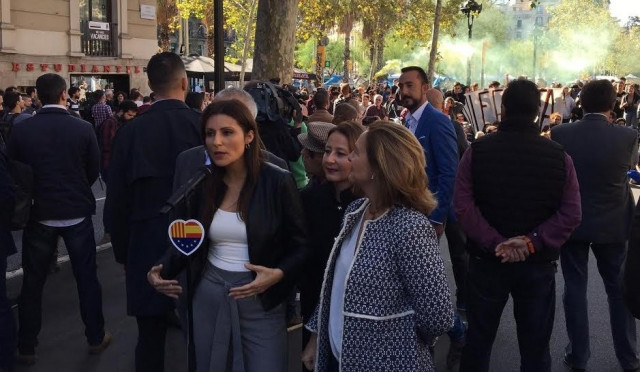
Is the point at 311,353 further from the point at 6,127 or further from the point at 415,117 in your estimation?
the point at 6,127

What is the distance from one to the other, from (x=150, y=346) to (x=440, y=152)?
2.43 meters

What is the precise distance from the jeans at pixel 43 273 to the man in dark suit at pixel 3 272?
18.1 inches

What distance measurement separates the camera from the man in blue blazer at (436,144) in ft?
16.2

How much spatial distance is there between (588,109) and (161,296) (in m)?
3.02

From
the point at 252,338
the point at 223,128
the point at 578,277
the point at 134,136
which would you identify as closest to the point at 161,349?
the point at 252,338

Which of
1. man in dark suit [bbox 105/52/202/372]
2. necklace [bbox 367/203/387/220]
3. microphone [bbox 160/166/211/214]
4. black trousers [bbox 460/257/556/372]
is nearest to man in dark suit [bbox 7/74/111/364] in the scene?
man in dark suit [bbox 105/52/202/372]

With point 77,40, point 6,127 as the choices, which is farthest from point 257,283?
point 77,40

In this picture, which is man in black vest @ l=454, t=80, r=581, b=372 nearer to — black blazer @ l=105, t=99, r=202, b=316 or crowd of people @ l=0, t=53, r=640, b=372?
crowd of people @ l=0, t=53, r=640, b=372

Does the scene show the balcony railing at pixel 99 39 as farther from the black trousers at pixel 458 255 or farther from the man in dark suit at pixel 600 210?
the man in dark suit at pixel 600 210

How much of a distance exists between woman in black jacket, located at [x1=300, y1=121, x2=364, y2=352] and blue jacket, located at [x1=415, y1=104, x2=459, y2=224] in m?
1.65

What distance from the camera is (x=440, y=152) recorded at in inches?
198

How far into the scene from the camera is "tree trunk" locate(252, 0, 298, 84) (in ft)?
40.1

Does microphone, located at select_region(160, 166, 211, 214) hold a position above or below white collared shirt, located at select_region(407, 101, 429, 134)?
below

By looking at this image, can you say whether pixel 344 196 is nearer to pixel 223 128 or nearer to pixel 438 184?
pixel 223 128
